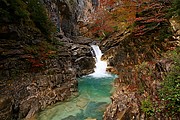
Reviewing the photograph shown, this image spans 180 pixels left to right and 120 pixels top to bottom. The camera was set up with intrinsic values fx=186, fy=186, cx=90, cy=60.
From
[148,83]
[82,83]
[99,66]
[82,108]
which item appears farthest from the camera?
[99,66]

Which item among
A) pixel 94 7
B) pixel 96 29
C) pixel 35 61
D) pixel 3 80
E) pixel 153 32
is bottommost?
pixel 3 80

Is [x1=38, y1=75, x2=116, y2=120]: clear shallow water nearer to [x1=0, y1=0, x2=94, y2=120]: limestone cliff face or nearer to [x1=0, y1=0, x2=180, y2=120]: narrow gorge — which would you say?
[x1=0, y1=0, x2=180, y2=120]: narrow gorge

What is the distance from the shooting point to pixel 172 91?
5332 mm

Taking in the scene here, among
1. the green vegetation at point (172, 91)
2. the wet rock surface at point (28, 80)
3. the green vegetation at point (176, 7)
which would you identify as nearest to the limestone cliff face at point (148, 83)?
the green vegetation at point (172, 91)

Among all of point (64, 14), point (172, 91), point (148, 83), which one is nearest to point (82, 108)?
point (148, 83)

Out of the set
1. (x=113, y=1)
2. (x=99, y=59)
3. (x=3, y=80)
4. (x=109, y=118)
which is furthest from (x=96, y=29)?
(x=109, y=118)

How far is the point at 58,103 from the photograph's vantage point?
36.3 ft

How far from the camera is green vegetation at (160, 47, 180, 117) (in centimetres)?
518

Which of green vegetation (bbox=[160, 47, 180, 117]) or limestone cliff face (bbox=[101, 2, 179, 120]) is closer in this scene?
green vegetation (bbox=[160, 47, 180, 117])

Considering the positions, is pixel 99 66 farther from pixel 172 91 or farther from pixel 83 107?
pixel 172 91

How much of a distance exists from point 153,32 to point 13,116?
847 cm

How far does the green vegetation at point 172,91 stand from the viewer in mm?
5180

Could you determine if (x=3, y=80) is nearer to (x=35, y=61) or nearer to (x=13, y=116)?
(x=13, y=116)

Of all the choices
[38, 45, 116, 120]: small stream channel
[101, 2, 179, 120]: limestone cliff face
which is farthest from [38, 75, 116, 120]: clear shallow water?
[101, 2, 179, 120]: limestone cliff face
